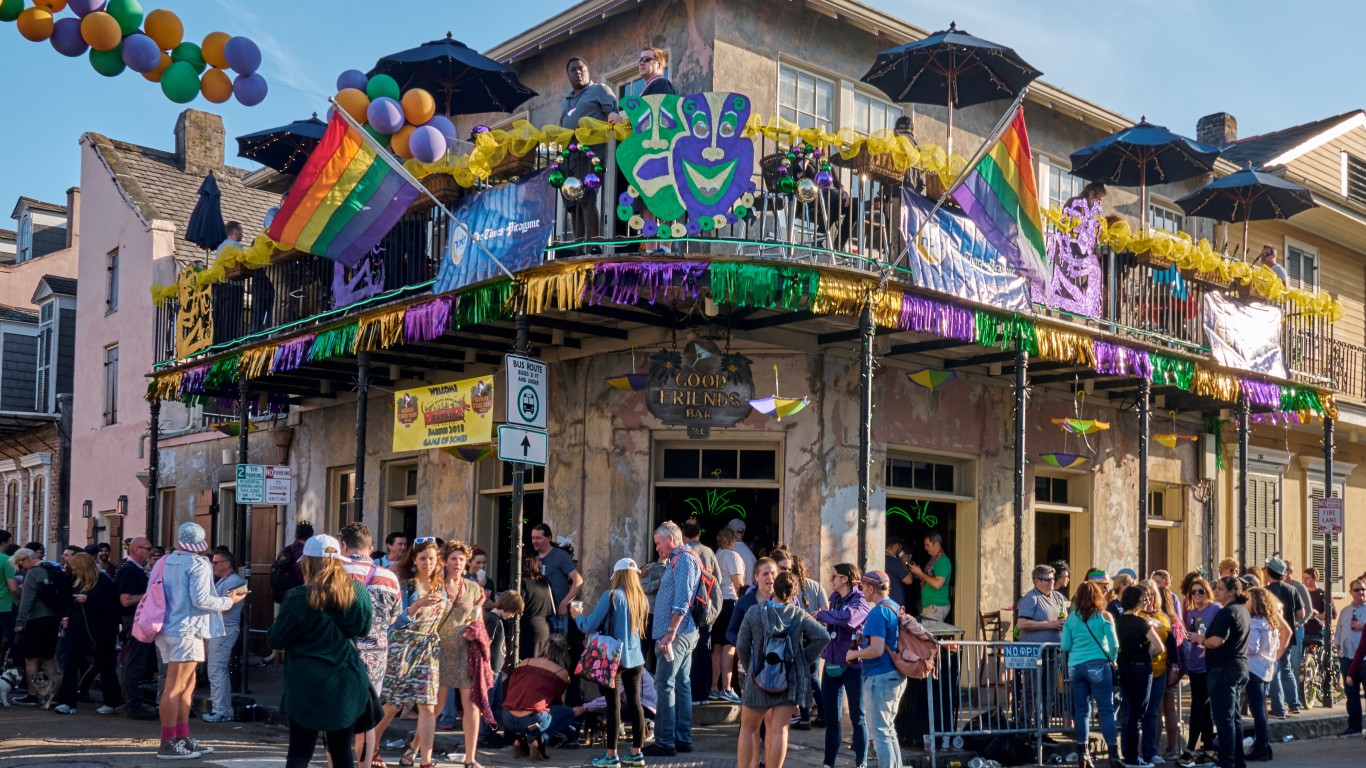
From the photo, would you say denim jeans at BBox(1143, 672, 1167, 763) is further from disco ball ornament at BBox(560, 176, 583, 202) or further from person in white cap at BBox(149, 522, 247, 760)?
person in white cap at BBox(149, 522, 247, 760)

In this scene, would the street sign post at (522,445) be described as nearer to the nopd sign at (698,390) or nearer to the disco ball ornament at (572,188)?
the nopd sign at (698,390)

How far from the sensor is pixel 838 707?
35.3ft

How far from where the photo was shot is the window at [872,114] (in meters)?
16.9

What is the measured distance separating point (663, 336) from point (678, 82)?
9.94 feet

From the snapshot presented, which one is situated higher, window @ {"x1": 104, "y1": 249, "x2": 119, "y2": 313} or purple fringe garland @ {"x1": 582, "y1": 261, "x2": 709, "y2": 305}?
window @ {"x1": 104, "y1": 249, "x2": 119, "y2": 313}

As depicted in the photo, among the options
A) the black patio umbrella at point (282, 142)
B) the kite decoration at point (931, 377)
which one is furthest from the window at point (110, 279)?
the kite decoration at point (931, 377)

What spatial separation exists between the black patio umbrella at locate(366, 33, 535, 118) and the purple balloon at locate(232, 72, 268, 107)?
3628 millimetres

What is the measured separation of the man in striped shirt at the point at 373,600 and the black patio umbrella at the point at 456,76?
7027mm

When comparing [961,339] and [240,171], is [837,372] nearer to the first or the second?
[961,339]

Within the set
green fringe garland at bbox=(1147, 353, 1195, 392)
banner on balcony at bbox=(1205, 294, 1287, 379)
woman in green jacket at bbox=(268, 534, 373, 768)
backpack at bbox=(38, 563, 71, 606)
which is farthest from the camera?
banner on balcony at bbox=(1205, 294, 1287, 379)

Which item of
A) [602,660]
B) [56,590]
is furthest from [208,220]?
[602,660]

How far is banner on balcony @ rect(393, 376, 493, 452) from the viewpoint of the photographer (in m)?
13.4

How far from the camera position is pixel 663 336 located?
47.4ft

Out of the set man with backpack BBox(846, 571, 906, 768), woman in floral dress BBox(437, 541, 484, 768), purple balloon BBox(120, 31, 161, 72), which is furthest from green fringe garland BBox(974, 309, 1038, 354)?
purple balloon BBox(120, 31, 161, 72)
